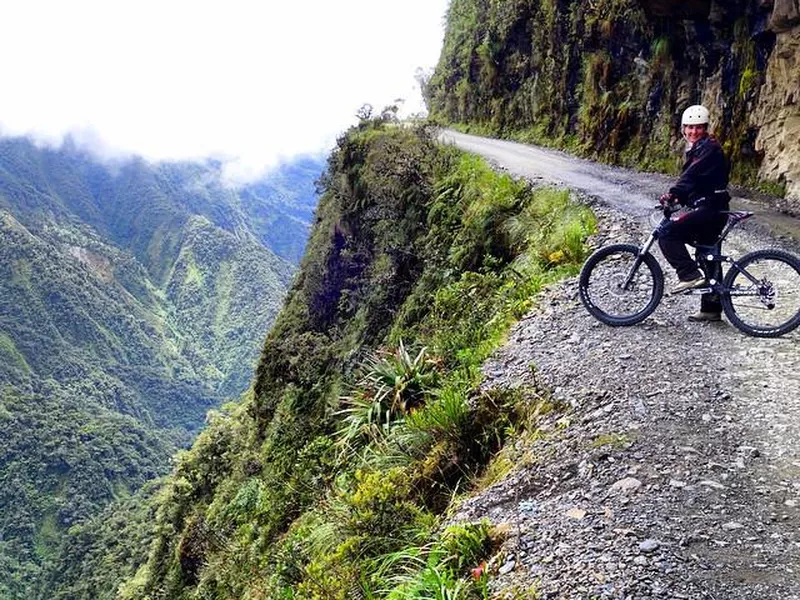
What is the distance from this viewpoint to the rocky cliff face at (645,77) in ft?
44.8

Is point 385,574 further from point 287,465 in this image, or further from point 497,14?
point 497,14

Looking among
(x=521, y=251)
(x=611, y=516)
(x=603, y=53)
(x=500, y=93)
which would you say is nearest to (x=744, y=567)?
(x=611, y=516)

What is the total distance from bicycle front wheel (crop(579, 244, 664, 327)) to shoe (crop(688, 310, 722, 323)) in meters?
0.47

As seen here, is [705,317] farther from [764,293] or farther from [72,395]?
[72,395]

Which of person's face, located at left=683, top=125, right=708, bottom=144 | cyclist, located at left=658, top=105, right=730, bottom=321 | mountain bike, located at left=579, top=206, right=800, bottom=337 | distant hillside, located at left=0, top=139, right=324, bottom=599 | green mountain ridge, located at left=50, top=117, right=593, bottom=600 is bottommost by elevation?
distant hillside, located at left=0, top=139, right=324, bottom=599

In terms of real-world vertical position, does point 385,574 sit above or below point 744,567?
below

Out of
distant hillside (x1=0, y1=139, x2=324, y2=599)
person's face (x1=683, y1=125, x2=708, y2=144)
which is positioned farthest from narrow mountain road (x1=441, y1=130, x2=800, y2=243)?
Result: distant hillside (x1=0, y1=139, x2=324, y2=599)

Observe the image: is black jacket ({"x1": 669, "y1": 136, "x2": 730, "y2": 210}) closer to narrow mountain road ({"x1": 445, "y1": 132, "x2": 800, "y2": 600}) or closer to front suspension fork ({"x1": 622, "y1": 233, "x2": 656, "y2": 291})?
front suspension fork ({"x1": 622, "y1": 233, "x2": 656, "y2": 291})

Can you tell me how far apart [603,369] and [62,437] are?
122 meters

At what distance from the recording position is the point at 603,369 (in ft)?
21.6

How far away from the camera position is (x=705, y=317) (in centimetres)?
741

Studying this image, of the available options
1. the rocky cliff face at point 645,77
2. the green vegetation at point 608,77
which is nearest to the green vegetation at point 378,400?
the rocky cliff face at point 645,77

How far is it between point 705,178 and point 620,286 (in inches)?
63.5

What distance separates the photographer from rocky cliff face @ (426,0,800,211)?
538 inches
